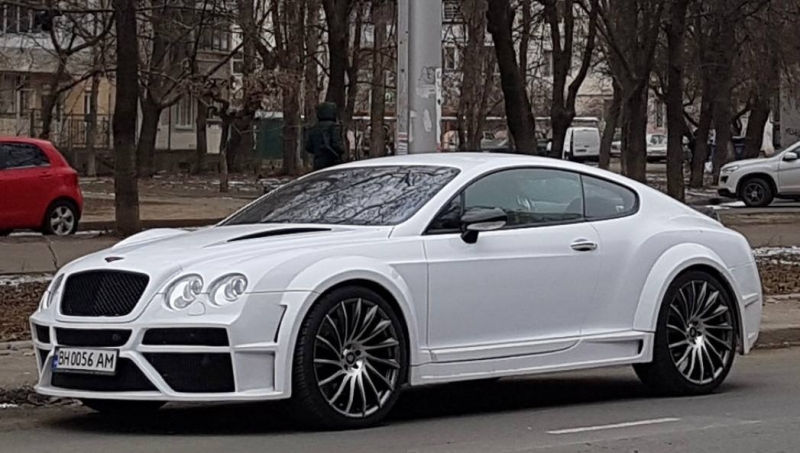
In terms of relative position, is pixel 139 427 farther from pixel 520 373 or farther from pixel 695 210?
pixel 695 210

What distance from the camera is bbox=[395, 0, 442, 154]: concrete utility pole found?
13.9 metres

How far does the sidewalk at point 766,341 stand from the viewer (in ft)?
34.3

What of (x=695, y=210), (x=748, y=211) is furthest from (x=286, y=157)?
(x=695, y=210)

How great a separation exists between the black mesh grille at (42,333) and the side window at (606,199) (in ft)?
11.3

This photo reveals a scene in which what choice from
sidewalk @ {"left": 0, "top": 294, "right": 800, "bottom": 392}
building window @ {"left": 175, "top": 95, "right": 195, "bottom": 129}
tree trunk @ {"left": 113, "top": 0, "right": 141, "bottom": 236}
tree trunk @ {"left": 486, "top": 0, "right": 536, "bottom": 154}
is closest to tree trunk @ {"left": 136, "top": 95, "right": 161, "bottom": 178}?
building window @ {"left": 175, "top": 95, "right": 195, "bottom": 129}

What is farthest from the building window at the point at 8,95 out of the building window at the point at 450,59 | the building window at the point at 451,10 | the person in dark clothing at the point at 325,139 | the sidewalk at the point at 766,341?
the sidewalk at the point at 766,341

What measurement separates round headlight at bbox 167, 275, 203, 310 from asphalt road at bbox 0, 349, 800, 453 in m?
0.76

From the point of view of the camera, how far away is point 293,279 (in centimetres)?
833

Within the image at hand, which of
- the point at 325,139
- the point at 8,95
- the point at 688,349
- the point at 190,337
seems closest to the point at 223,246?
the point at 190,337

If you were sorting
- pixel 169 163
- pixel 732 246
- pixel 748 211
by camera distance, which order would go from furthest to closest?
pixel 169 163 < pixel 748 211 < pixel 732 246

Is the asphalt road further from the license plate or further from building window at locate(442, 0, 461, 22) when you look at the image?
building window at locate(442, 0, 461, 22)

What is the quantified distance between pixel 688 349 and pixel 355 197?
244 centimetres

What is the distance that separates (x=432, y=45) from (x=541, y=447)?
6346 mm

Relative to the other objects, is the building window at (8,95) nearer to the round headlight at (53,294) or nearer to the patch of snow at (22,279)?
the patch of snow at (22,279)
